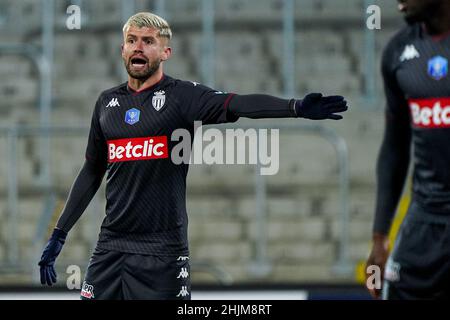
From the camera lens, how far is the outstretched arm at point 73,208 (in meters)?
4.68

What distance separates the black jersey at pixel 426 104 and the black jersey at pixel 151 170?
844 mm

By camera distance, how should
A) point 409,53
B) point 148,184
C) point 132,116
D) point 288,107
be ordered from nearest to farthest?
point 409,53 < point 288,107 < point 148,184 < point 132,116

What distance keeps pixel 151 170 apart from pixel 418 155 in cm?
125

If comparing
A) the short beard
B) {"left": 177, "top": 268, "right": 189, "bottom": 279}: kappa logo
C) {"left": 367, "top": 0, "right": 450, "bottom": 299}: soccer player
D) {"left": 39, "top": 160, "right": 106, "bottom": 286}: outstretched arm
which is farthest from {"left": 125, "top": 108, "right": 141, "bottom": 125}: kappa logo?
{"left": 367, "top": 0, "right": 450, "bottom": 299}: soccer player

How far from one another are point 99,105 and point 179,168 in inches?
21.3

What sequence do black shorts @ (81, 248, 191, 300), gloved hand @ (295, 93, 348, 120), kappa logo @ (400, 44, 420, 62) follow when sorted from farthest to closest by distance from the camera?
black shorts @ (81, 248, 191, 300)
gloved hand @ (295, 93, 348, 120)
kappa logo @ (400, 44, 420, 62)

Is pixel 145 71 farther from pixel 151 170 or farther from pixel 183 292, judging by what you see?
pixel 183 292

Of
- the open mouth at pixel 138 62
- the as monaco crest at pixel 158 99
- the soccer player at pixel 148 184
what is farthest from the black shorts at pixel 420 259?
the open mouth at pixel 138 62

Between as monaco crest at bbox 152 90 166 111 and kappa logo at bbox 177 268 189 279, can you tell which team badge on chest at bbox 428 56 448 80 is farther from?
kappa logo at bbox 177 268 189 279

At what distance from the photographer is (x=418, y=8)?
358cm

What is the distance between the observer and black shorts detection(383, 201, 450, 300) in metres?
3.56

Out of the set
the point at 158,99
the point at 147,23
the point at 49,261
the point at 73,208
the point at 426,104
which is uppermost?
the point at 147,23

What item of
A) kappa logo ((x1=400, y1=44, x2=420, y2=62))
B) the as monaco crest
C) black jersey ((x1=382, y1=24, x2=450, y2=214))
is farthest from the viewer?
the as monaco crest

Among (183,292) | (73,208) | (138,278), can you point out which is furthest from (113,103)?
(183,292)
